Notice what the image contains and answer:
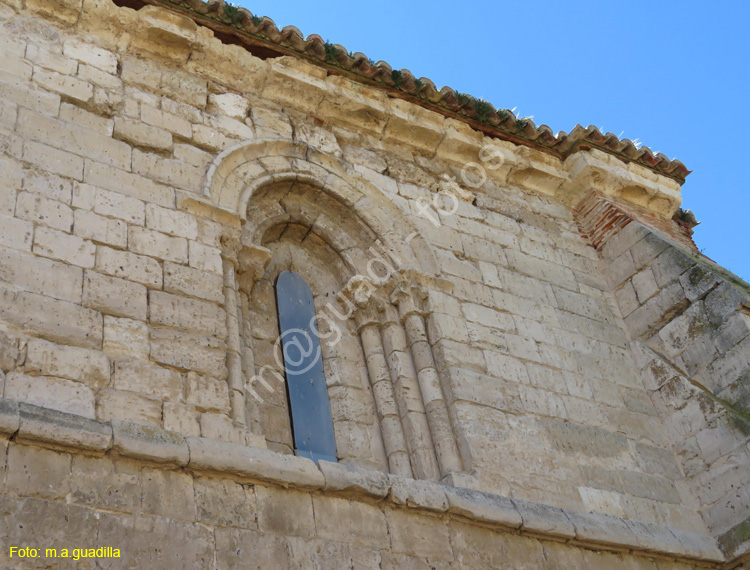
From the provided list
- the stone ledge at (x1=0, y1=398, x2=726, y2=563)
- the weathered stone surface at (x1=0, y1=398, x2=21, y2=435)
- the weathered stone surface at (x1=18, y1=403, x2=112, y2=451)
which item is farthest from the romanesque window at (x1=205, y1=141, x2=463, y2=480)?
the weathered stone surface at (x1=0, y1=398, x2=21, y2=435)

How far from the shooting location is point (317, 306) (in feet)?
21.9

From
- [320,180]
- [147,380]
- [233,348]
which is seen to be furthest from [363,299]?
[147,380]

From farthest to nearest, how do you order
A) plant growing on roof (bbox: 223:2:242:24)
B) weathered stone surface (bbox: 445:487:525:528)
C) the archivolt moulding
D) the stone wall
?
plant growing on roof (bbox: 223:2:242:24) → the archivolt moulding → weathered stone surface (bbox: 445:487:525:528) → the stone wall

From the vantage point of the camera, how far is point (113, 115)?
6.20 metres

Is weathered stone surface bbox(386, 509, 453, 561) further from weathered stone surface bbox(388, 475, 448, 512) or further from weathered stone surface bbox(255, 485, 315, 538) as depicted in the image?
weathered stone surface bbox(255, 485, 315, 538)

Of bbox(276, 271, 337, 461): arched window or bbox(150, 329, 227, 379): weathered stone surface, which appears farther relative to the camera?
bbox(276, 271, 337, 461): arched window

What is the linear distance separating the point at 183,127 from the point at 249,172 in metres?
0.57

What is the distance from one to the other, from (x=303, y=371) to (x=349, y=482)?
1.52 meters

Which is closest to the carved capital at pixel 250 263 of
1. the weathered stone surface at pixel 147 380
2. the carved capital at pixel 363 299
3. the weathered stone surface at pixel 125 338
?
the carved capital at pixel 363 299

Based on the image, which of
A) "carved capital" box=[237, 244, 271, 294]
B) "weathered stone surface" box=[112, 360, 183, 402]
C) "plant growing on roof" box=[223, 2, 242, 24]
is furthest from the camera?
"plant growing on roof" box=[223, 2, 242, 24]

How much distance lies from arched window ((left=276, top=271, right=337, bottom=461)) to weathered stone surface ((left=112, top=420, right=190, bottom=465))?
4.52ft

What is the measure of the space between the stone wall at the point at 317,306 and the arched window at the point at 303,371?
0.32 ft

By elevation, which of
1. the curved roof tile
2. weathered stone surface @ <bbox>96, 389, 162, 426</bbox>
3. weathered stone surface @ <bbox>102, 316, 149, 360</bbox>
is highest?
the curved roof tile

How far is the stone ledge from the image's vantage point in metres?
4.07
